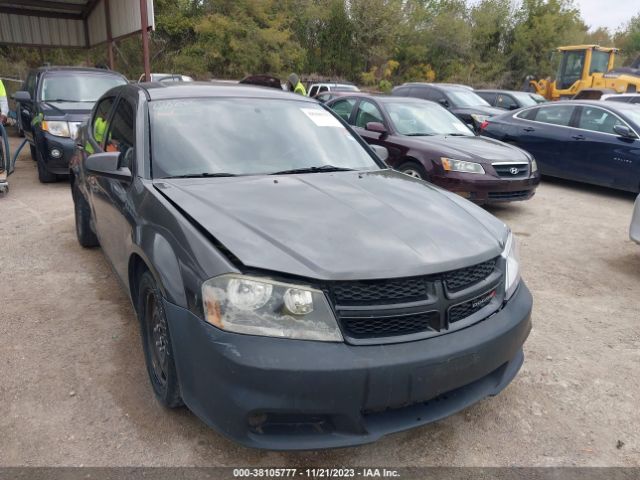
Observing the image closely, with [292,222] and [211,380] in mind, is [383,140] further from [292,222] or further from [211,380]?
[211,380]

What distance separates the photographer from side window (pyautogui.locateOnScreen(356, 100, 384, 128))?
295 inches

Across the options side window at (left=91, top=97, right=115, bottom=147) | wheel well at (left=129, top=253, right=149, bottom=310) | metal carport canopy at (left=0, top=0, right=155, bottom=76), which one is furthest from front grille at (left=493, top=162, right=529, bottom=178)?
metal carport canopy at (left=0, top=0, right=155, bottom=76)

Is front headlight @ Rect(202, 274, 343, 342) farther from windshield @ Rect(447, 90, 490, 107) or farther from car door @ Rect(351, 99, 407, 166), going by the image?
windshield @ Rect(447, 90, 490, 107)

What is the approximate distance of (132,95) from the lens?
3426 mm

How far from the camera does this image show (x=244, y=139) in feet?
10.2

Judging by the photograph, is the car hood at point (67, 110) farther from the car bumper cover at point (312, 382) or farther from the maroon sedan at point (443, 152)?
the car bumper cover at point (312, 382)

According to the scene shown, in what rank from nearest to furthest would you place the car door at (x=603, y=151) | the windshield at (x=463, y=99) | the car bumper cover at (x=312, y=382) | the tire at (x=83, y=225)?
the car bumper cover at (x=312, y=382) < the tire at (x=83, y=225) < the car door at (x=603, y=151) < the windshield at (x=463, y=99)

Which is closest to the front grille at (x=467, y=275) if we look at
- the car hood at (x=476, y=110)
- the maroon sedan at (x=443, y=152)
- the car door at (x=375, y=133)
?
the maroon sedan at (x=443, y=152)

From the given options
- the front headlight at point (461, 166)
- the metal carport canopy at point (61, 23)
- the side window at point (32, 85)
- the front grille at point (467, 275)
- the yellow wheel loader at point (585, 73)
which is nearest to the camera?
the front grille at point (467, 275)

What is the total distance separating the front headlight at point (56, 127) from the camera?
7.21 meters

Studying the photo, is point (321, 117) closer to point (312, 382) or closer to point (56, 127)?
point (312, 382)

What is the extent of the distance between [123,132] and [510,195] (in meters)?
4.94

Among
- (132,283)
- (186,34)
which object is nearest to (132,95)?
(132,283)

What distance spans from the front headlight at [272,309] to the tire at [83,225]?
316 cm
